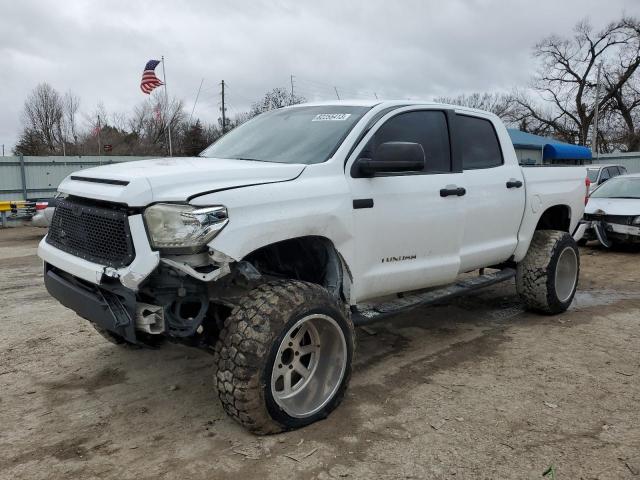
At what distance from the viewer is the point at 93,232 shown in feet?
10.7

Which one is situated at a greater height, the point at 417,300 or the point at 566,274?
the point at 417,300

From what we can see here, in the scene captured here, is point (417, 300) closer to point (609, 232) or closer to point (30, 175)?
point (609, 232)

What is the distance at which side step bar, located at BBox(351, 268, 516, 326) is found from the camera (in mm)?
3959

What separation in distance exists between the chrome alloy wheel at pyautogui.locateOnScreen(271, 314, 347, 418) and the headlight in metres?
0.79

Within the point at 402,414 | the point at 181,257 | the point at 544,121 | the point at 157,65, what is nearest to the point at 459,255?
the point at 402,414

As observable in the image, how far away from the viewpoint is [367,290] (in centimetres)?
388

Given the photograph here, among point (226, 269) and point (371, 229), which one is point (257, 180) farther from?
point (371, 229)

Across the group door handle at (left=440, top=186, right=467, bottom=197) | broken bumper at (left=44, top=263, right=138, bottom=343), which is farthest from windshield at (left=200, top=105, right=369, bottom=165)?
broken bumper at (left=44, top=263, right=138, bottom=343)

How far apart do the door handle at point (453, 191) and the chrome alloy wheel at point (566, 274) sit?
2017mm

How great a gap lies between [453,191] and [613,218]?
6.79 m

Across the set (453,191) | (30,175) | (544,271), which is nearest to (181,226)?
(453,191)

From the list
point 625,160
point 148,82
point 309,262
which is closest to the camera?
point 309,262

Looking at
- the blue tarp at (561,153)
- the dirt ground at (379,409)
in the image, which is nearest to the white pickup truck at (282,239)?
the dirt ground at (379,409)

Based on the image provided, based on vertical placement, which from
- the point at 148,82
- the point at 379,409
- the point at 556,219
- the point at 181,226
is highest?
the point at 148,82
